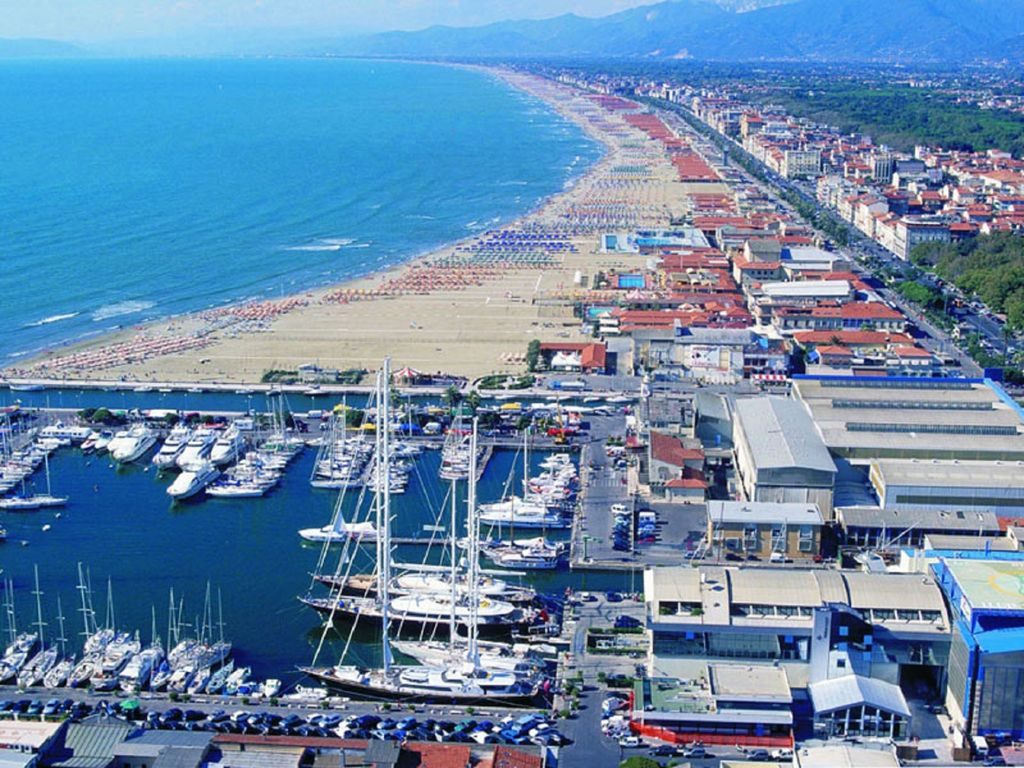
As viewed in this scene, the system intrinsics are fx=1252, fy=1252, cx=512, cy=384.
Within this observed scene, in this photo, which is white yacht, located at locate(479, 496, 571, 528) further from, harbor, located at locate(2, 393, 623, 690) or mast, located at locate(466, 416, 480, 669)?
mast, located at locate(466, 416, 480, 669)

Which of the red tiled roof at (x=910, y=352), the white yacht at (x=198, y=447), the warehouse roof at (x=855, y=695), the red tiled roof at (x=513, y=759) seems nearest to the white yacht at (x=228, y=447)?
the white yacht at (x=198, y=447)

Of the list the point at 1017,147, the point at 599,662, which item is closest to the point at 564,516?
the point at 599,662

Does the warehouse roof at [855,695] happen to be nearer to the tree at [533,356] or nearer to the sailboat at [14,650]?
the sailboat at [14,650]

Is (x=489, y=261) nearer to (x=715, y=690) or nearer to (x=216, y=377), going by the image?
(x=216, y=377)

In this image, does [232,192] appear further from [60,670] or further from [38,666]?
[60,670]

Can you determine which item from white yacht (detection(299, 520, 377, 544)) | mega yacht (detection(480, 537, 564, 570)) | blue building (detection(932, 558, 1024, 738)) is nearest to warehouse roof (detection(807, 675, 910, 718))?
blue building (detection(932, 558, 1024, 738))

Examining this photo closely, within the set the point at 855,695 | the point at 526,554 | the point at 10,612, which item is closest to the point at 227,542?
the point at 10,612
